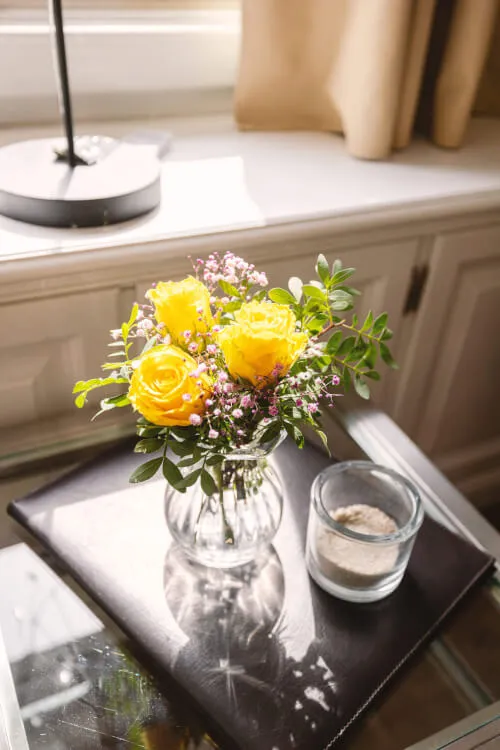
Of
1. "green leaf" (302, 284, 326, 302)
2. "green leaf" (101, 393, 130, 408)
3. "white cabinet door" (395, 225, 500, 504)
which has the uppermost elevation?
"green leaf" (302, 284, 326, 302)

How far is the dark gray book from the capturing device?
0.58 m

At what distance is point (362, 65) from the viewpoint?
36.6 inches

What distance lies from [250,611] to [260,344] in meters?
0.30

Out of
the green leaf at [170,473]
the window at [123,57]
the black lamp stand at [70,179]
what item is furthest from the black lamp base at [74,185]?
the green leaf at [170,473]

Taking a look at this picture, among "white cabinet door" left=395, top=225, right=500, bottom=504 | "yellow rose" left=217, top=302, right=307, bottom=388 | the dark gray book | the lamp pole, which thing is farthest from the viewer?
"white cabinet door" left=395, top=225, right=500, bottom=504

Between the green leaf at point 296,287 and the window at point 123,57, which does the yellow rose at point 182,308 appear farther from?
the window at point 123,57

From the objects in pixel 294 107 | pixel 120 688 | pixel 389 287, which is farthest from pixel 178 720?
pixel 294 107

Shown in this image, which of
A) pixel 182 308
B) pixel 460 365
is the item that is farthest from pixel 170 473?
pixel 460 365

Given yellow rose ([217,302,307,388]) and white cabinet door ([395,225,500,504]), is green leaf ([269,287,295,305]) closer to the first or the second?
yellow rose ([217,302,307,388])

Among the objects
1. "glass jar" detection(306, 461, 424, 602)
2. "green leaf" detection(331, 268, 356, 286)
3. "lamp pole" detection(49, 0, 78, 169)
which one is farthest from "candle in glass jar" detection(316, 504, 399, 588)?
"lamp pole" detection(49, 0, 78, 169)

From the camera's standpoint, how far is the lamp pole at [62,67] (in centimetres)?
69

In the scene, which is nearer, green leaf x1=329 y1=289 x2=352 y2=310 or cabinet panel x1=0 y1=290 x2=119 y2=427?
green leaf x1=329 y1=289 x2=352 y2=310

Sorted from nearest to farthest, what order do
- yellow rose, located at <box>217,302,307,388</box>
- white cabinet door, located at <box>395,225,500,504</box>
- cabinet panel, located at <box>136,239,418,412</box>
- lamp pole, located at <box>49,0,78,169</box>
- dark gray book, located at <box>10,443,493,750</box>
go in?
yellow rose, located at <box>217,302,307,388</box> < dark gray book, located at <box>10,443,493,750</box> < lamp pole, located at <box>49,0,78,169</box> < cabinet panel, located at <box>136,239,418,412</box> < white cabinet door, located at <box>395,225,500,504</box>

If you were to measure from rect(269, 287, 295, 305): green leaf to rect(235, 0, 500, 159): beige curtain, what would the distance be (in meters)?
0.47
